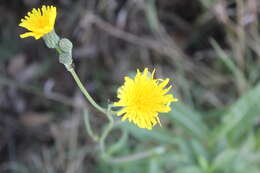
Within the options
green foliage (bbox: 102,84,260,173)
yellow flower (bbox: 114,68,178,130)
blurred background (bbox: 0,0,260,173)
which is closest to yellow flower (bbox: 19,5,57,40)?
yellow flower (bbox: 114,68,178,130)

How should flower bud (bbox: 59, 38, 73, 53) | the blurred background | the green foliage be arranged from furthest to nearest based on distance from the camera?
the blurred background, the green foliage, flower bud (bbox: 59, 38, 73, 53)

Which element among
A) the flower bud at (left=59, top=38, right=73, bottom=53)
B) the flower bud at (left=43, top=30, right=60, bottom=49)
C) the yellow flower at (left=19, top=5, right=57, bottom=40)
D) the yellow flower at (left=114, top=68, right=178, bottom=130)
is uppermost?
the yellow flower at (left=19, top=5, right=57, bottom=40)

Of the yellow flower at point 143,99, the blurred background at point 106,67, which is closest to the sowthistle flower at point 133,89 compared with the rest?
the yellow flower at point 143,99

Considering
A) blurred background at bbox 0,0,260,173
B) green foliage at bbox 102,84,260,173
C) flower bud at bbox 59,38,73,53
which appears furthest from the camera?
blurred background at bbox 0,0,260,173

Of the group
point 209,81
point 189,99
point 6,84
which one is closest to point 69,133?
point 6,84

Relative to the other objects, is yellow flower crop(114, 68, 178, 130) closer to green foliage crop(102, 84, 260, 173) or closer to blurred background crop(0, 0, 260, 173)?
green foliage crop(102, 84, 260, 173)

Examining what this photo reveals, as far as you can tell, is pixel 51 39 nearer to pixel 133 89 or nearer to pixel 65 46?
pixel 65 46

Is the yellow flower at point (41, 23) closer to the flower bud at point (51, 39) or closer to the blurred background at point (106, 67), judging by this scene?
the flower bud at point (51, 39)

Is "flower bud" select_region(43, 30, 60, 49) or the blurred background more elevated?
the blurred background
